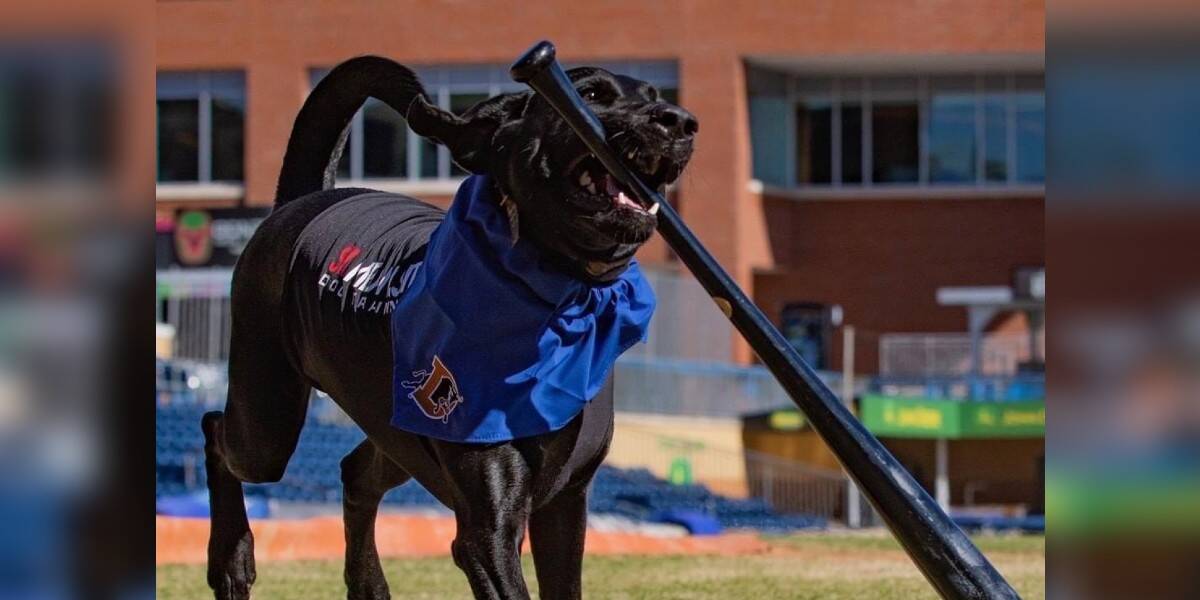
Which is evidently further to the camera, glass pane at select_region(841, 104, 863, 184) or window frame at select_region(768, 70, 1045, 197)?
glass pane at select_region(841, 104, 863, 184)

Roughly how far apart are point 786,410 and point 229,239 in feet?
34.3

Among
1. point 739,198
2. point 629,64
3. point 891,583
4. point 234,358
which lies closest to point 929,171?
point 739,198

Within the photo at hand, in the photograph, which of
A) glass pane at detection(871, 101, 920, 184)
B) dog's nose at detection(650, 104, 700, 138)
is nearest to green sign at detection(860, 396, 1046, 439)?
glass pane at detection(871, 101, 920, 184)

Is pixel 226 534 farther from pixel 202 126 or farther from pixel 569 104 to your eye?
pixel 202 126

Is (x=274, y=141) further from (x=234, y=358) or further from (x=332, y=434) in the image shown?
(x=234, y=358)

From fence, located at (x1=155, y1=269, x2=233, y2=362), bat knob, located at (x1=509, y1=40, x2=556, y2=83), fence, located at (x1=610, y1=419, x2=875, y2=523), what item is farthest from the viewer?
fence, located at (x1=155, y1=269, x2=233, y2=362)

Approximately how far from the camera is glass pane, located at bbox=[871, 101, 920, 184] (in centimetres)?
3497

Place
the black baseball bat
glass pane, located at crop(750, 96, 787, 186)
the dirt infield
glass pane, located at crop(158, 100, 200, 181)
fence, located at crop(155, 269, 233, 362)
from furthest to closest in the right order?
glass pane, located at crop(750, 96, 787, 186), glass pane, located at crop(158, 100, 200, 181), fence, located at crop(155, 269, 233, 362), the dirt infield, the black baseball bat

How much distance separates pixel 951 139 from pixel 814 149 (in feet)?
9.12

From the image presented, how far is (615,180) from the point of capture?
4.22 meters

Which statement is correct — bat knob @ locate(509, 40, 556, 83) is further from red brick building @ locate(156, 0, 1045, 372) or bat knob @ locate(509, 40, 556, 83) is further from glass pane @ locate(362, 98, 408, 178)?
glass pane @ locate(362, 98, 408, 178)

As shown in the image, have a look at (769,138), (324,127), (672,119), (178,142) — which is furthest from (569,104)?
(769,138)

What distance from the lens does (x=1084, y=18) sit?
1.96 m

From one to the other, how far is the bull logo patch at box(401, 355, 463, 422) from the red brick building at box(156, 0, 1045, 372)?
74.8ft
